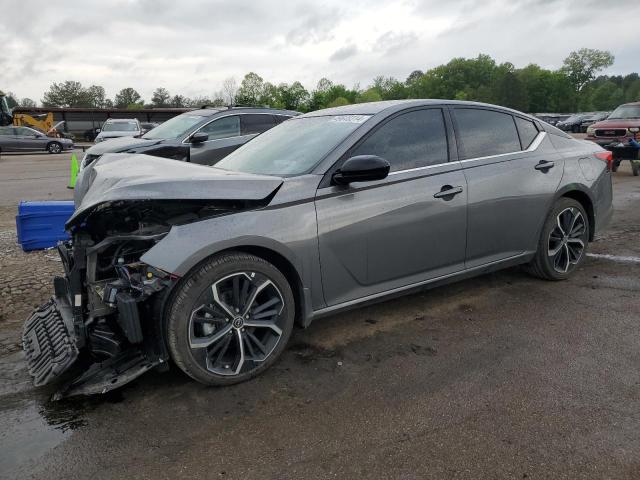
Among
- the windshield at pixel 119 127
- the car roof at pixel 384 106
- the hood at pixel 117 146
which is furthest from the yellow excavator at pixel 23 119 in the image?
the car roof at pixel 384 106

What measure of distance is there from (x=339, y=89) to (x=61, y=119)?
228ft

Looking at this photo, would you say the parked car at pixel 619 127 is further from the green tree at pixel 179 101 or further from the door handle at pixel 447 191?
the green tree at pixel 179 101

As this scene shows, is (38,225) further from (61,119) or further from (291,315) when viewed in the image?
(61,119)

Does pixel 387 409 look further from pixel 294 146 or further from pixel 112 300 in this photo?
pixel 294 146

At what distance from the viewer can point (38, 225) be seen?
600cm

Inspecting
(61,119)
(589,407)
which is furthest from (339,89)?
(589,407)

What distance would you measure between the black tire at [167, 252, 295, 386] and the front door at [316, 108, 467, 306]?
1.31 feet

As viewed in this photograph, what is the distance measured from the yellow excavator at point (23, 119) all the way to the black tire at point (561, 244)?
36147mm

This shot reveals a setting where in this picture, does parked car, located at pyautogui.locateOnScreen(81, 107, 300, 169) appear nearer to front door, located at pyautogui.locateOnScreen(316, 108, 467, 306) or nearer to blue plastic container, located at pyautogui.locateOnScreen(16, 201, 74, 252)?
blue plastic container, located at pyautogui.locateOnScreen(16, 201, 74, 252)

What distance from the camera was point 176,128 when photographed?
30.2ft

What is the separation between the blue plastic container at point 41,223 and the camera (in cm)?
589

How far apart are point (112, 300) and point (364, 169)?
66.4 inches

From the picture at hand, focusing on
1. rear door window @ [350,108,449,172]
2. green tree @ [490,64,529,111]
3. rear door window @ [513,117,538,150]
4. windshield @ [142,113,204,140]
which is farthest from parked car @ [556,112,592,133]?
rear door window @ [350,108,449,172]

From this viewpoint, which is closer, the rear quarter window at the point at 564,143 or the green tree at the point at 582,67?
the rear quarter window at the point at 564,143
